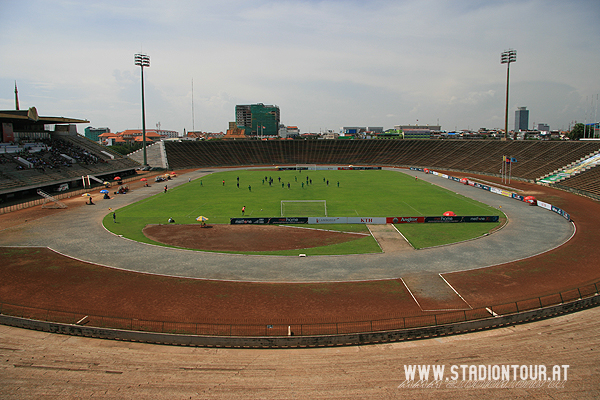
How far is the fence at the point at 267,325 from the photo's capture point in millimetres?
17312

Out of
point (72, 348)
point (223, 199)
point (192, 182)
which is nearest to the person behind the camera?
point (72, 348)

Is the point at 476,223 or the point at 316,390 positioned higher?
the point at 476,223

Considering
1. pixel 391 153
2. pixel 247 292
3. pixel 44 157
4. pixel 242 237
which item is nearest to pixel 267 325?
pixel 247 292

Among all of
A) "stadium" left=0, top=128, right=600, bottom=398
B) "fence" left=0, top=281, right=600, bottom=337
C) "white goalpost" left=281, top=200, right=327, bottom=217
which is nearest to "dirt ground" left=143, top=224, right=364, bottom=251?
"stadium" left=0, top=128, right=600, bottom=398

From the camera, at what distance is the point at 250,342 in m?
16.1

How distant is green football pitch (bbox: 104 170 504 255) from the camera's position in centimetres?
3466

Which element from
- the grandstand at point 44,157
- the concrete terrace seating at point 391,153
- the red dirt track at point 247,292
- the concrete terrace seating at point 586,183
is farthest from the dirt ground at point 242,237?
the concrete terrace seating at point 391,153

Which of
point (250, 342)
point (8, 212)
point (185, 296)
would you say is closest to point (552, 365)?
point (250, 342)

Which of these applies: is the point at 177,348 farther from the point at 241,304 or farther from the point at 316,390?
the point at 316,390

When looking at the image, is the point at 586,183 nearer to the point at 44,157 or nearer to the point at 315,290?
the point at 315,290

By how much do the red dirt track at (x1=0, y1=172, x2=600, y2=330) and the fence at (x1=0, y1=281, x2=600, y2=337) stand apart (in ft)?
1.94

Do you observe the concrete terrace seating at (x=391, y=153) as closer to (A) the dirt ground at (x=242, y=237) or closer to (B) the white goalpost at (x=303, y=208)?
(B) the white goalpost at (x=303, y=208)

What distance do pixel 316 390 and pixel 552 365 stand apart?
398 inches

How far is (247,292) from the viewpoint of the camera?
21.9m
